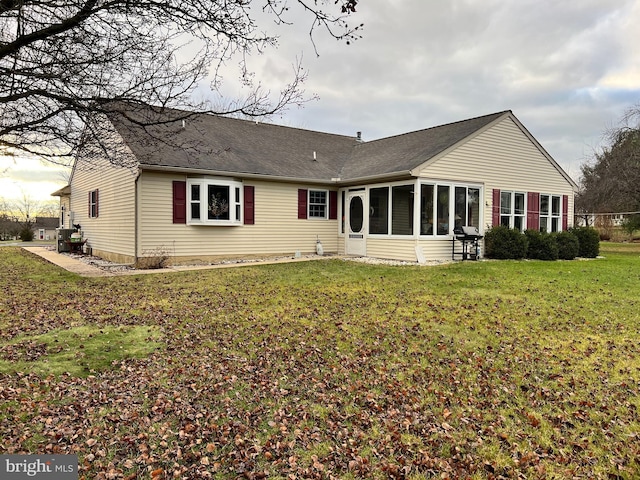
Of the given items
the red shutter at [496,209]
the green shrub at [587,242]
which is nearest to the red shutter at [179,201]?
the red shutter at [496,209]

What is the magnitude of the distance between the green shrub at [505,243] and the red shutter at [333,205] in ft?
17.8

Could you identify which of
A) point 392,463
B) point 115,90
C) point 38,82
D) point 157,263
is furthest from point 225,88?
point 157,263

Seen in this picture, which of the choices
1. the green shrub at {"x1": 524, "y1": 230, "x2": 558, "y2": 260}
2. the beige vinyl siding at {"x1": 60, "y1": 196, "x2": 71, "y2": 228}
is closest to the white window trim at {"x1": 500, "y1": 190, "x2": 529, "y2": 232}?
the green shrub at {"x1": 524, "y1": 230, "x2": 558, "y2": 260}

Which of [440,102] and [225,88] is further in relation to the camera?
[440,102]

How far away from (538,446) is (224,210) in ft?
37.0

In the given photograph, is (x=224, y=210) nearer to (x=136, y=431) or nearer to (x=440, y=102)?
(x=136, y=431)

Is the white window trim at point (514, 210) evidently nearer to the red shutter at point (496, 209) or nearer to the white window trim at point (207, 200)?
the red shutter at point (496, 209)

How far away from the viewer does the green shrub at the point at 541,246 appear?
13719 millimetres

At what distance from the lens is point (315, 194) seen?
591 inches

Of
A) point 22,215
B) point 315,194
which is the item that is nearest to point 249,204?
point 315,194

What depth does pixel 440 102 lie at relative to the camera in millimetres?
20109

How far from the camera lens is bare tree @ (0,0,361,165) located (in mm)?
3701

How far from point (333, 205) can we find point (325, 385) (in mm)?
11918

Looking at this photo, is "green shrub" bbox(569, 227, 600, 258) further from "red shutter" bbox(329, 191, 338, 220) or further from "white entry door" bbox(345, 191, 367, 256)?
"red shutter" bbox(329, 191, 338, 220)
